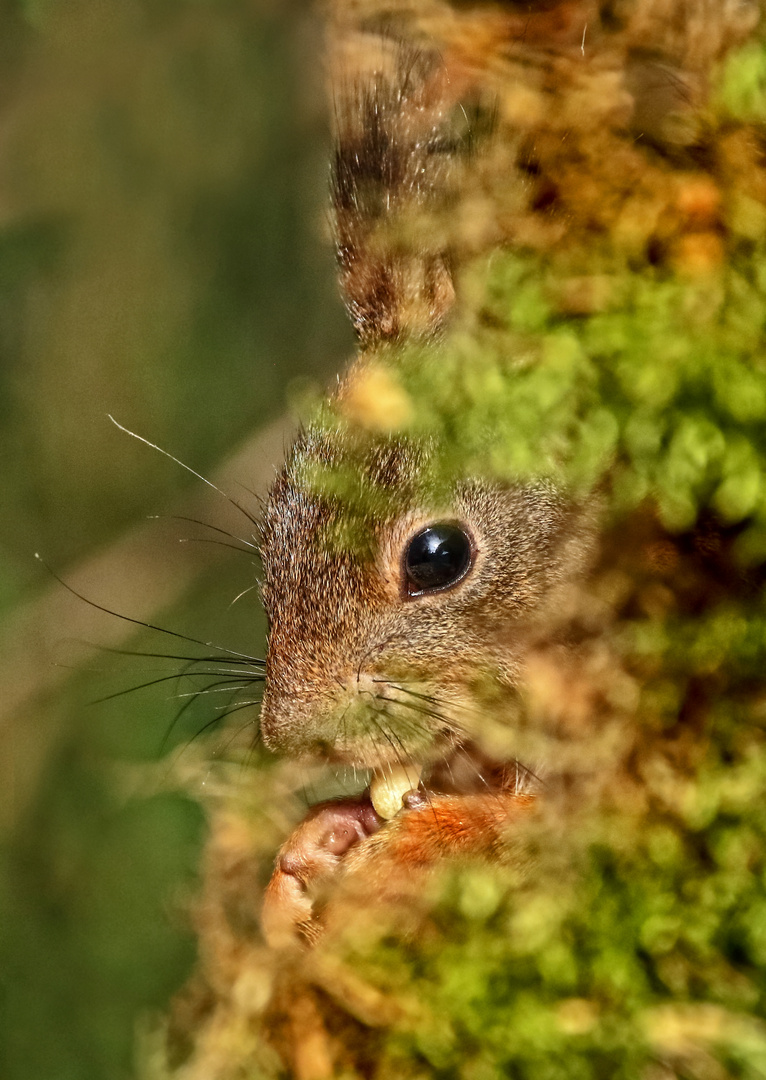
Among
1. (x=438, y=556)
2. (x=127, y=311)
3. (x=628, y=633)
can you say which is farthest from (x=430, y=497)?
(x=127, y=311)

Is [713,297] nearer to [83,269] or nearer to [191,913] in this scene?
[191,913]

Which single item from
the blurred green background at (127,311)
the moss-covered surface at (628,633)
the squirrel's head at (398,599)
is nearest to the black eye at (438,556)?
the squirrel's head at (398,599)

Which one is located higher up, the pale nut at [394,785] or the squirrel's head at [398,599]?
the squirrel's head at [398,599]

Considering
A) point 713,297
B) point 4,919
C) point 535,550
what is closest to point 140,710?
point 4,919

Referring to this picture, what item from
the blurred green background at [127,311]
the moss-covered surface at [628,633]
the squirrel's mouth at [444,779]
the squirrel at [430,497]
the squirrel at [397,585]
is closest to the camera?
the moss-covered surface at [628,633]

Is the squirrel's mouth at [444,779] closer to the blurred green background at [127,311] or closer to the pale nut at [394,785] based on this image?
the pale nut at [394,785]

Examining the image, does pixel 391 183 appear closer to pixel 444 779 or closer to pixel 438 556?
pixel 438 556
